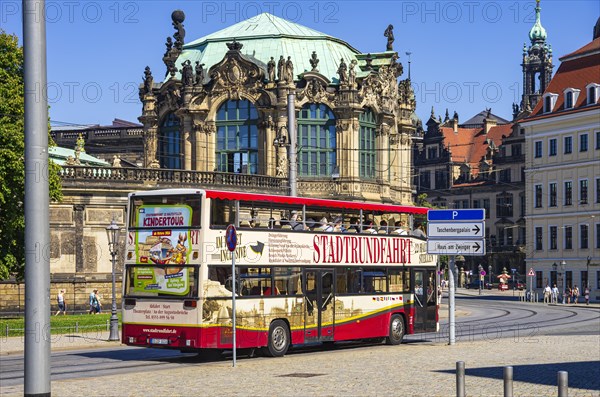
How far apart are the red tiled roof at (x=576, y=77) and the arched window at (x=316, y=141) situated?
29.6m

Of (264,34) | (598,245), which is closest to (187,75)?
(264,34)

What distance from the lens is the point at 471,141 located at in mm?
163250

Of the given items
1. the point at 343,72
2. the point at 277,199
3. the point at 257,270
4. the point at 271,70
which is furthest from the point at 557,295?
the point at 257,270

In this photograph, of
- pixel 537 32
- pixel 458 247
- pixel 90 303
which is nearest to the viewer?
pixel 458 247

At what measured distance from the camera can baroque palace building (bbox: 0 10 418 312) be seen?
72.8 metres

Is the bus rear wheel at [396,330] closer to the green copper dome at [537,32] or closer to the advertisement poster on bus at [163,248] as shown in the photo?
the advertisement poster on bus at [163,248]

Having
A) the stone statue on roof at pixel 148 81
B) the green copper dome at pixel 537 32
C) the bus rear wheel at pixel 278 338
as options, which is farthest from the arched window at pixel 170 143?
the green copper dome at pixel 537 32

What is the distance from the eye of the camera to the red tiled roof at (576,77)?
94.4 m

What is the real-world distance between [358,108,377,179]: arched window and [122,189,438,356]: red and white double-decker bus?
40254mm

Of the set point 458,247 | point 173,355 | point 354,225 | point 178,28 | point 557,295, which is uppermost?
point 178,28

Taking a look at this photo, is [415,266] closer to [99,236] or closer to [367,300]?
[367,300]

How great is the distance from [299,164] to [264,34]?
1128 cm

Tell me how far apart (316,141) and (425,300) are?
38.3 meters

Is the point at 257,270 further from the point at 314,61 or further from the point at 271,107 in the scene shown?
the point at 314,61
